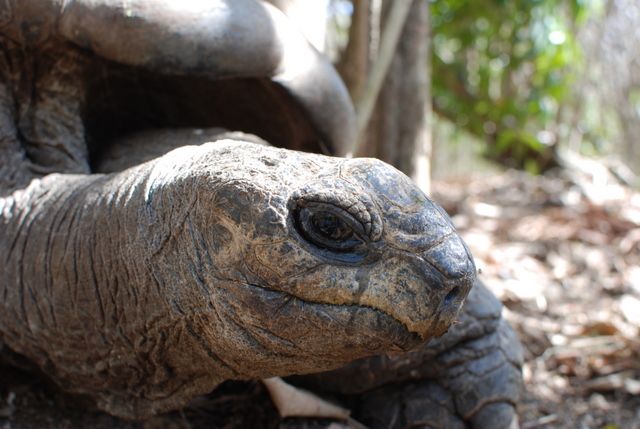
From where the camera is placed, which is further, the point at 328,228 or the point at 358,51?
the point at 358,51

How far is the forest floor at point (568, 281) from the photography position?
2.65 meters

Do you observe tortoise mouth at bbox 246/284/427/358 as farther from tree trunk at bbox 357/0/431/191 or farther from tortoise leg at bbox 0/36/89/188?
tree trunk at bbox 357/0/431/191

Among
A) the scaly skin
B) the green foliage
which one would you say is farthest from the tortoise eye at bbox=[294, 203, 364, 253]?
the green foliage

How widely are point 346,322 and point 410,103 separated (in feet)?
9.42

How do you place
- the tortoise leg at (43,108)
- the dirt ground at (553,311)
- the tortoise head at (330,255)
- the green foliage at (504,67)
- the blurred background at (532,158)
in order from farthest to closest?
the green foliage at (504,67)
the blurred background at (532,158)
the tortoise leg at (43,108)
the dirt ground at (553,311)
the tortoise head at (330,255)

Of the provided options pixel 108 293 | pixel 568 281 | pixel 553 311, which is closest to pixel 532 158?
pixel 568 281

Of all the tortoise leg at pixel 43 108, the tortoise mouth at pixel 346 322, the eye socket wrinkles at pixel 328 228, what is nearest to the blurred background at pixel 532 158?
the tortoise leg at pixel 43 108

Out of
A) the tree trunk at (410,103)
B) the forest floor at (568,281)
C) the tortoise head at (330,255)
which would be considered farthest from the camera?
the tree trunk at (410,103)

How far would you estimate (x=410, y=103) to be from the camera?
13.2ft

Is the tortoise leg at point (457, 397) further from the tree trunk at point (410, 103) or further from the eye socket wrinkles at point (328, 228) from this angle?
the tree trunk at point (410, 103)

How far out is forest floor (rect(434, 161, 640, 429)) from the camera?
104 inches

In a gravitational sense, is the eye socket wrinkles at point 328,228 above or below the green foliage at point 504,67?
above

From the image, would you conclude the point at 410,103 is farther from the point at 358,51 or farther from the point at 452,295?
the point at 452,295

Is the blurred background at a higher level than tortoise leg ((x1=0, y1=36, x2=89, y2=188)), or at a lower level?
lower
